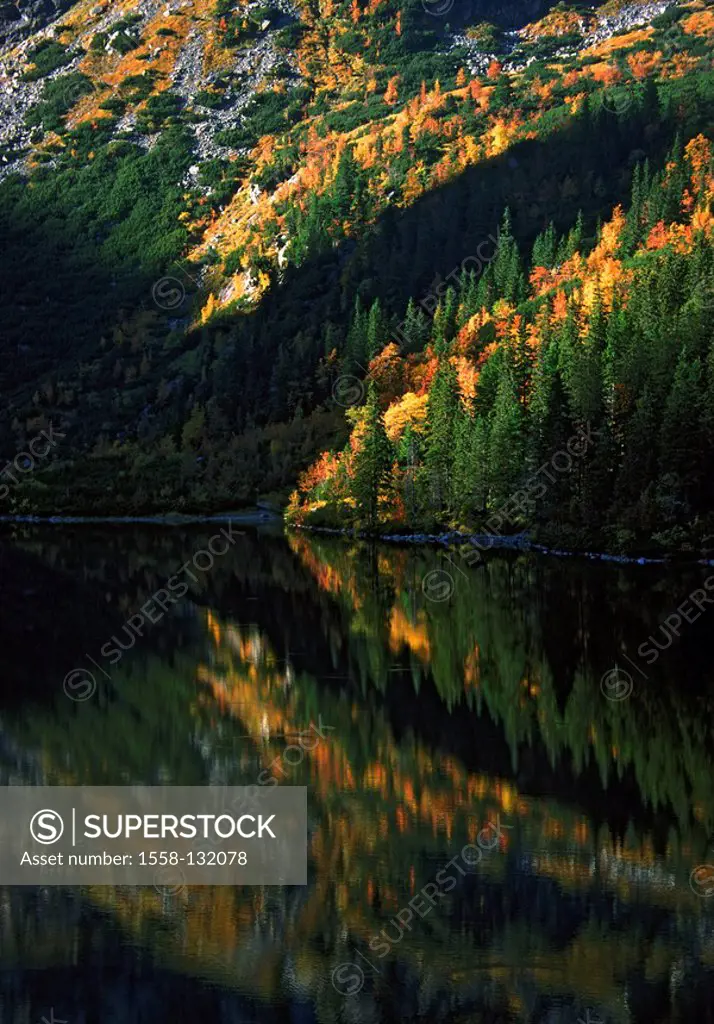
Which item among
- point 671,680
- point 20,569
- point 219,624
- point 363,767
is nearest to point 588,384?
point 20,569

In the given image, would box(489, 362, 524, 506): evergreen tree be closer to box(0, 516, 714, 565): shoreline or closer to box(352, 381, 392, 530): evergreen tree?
box(0, 516, 714, 565): shoreline

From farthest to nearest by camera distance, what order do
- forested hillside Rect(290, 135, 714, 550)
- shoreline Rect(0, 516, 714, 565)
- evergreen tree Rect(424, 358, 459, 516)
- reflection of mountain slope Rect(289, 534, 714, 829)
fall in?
evergreen tree Rect(424, 358, 459, 516), forested hillside Rect(290, 135, 714, 550), shoreline Rect(0, 516, 714, 565), reflection of mountain slope Rect(289, 534, 714, 829)

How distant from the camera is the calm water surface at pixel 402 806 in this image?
62.7ft

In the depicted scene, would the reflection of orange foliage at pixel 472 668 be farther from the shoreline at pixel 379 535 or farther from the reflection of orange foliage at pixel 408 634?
the shoreline at pixel 379 535

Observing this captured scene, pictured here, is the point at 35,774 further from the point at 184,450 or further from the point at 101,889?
the point at 184,450

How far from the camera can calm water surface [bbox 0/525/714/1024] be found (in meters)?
19.1

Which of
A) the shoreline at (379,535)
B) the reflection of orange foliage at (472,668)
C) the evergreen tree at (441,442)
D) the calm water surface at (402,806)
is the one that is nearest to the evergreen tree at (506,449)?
the shoreline at (379,535)

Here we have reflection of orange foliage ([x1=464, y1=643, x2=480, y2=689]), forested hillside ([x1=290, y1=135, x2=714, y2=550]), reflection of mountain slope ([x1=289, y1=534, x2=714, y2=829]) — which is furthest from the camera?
forested hillside ([x1=290, y1=135, x2=714, y2=550])

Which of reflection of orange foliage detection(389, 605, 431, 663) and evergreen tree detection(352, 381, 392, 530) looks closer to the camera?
reflection of orange foliage detection(389, 605, 431, 663)

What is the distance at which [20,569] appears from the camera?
86.2m

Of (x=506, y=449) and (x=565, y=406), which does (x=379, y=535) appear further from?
(x=565, y=406)

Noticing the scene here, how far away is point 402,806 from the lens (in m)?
27.6

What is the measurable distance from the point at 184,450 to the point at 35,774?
154040mm

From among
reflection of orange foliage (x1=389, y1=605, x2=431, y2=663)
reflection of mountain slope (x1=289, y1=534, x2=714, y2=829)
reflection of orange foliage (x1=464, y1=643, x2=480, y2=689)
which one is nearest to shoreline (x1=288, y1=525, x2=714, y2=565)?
reflection of mountain slope (x1=289, y1=534, x2=714, y2=829)
